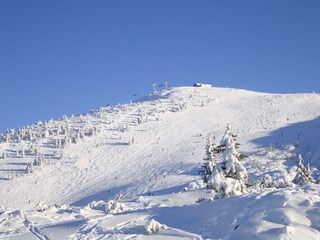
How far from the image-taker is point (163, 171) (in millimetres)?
77188

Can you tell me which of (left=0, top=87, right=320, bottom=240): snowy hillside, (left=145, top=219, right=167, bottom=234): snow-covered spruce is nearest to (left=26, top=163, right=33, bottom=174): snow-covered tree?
(left=0, top=87, right=320, bottom=240): snowy hillside

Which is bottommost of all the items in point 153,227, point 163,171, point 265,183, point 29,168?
point 265,183

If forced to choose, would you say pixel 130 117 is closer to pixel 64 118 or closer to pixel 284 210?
pixel 64 118

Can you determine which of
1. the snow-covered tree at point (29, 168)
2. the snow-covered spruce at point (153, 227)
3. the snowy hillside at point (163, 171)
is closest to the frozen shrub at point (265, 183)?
the snowy hillside at point (163, 171)

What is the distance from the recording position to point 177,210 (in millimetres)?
18656

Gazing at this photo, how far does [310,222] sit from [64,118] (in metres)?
130

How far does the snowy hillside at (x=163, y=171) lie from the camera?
1568 cm

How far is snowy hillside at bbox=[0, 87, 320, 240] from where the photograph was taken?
51.4 feet

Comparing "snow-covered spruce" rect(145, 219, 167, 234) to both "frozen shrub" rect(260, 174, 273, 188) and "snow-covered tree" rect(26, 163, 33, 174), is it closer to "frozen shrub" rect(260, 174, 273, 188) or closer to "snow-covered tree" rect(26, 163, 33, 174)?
"frozen shrub" rect(260, 174, 273, 188)

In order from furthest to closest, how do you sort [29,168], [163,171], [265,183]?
1. [29,168]
2. [163,171]
3. [265,183]

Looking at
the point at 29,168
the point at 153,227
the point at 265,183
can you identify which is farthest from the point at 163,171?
the point at 153,227

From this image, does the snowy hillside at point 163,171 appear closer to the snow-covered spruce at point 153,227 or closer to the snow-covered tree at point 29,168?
the snow-covered spruce at point 153,227

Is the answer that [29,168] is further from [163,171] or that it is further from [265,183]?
[265,183]

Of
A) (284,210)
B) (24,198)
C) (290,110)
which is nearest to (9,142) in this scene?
(24,198)
